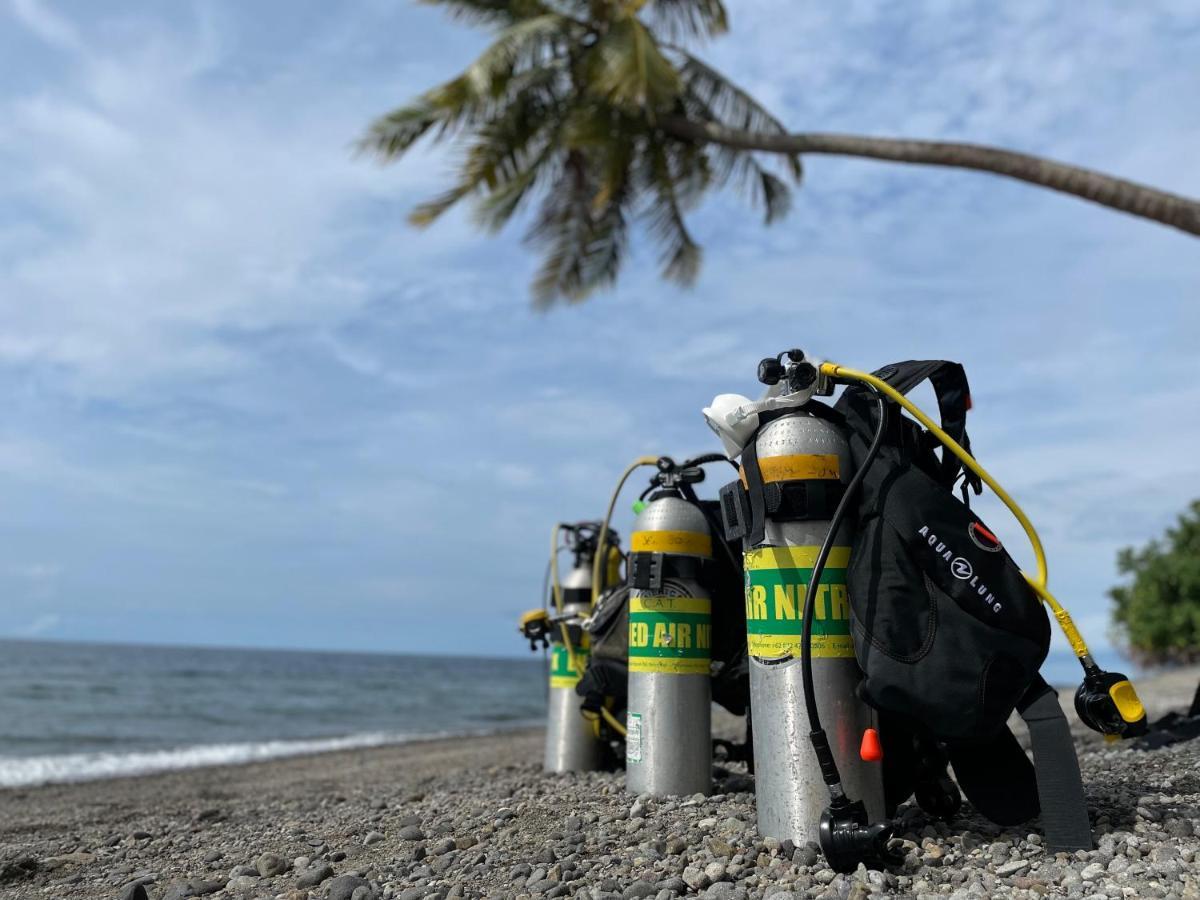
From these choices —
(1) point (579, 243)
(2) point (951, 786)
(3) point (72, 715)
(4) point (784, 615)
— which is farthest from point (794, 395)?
(3) point (72, 715)

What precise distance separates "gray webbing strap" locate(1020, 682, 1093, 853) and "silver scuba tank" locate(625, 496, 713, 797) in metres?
1.56

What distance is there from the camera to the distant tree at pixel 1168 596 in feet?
77.9

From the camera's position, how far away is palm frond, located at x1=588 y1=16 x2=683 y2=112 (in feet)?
36.4

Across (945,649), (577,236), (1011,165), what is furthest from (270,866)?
(577,236)

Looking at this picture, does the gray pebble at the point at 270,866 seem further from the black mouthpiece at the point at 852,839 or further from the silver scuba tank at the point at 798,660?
the black mouthpiece at the point at 852,839

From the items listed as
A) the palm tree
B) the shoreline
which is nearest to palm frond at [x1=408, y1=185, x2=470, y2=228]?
the palm tree

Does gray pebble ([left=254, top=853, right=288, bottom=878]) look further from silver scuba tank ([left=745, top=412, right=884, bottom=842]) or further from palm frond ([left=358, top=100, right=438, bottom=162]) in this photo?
palm frond ([left=358, top=100, right=438, bottom=162])

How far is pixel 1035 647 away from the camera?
309 cm

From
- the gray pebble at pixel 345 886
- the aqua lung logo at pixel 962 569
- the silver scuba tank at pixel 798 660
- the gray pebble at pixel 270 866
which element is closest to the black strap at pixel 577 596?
the gray pebble at pixel 270 866

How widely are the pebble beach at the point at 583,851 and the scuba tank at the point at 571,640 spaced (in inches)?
12.3

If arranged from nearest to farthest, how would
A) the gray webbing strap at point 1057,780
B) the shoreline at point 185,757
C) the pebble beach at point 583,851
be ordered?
the pebble beach at point 583,851 < the gray webbing strap at point 1057,780 < the shoreline at point 185,757

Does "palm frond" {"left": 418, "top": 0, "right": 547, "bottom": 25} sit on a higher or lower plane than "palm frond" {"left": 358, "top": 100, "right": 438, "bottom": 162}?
higher

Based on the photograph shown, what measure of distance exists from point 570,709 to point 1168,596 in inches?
941

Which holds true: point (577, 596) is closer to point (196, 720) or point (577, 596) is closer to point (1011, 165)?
point (1011, 165)
